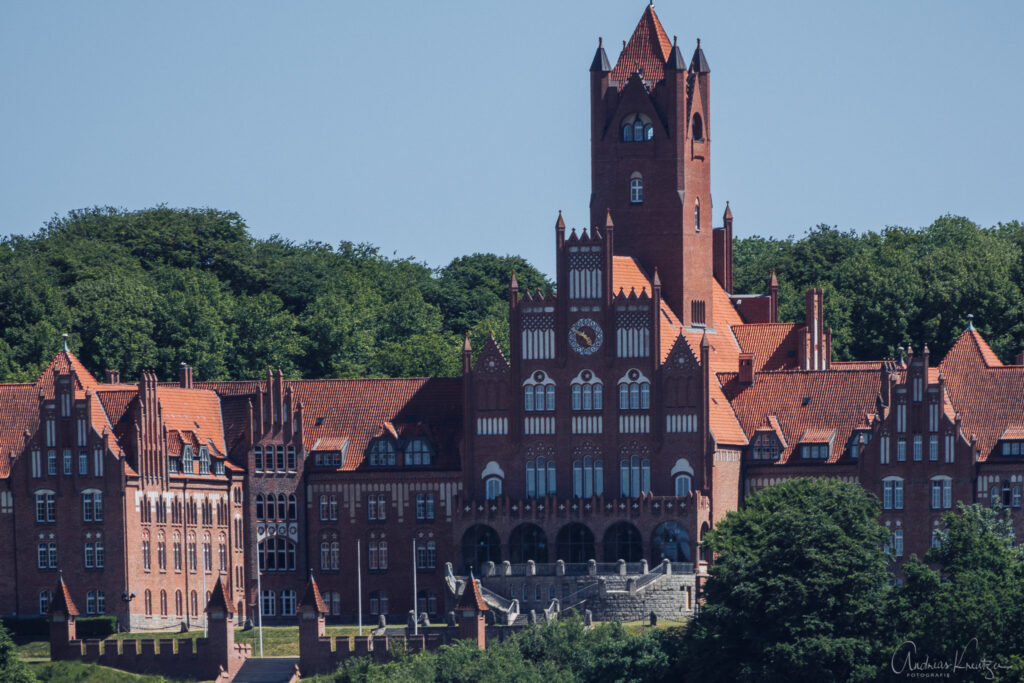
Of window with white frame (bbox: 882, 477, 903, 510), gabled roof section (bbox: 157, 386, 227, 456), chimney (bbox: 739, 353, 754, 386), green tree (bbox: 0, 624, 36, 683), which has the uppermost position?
chimney (bbox: 739, 353, 754, 386)

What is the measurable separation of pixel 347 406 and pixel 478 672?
1149 inches

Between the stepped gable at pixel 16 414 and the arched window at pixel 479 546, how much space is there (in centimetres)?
2056

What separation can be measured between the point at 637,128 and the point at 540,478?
1846 cm

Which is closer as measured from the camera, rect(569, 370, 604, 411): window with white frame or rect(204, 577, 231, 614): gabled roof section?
rect(204, 577, 231, 614): gabled roof section

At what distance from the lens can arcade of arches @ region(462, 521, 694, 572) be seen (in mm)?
150000

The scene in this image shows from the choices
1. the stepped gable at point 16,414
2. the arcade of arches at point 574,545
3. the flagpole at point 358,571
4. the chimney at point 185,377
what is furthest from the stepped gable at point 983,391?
the stepped gable at point 16,414

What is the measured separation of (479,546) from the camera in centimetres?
15262

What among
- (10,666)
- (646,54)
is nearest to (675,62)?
(646,54)

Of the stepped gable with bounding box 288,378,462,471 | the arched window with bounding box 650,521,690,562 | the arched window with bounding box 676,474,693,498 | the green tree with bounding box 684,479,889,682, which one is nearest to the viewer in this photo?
the green tree with bounding box 684,479,889,682

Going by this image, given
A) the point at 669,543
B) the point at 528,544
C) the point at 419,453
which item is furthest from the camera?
the point at 419,453

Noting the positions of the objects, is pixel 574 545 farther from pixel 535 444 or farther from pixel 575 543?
pixel 535 444

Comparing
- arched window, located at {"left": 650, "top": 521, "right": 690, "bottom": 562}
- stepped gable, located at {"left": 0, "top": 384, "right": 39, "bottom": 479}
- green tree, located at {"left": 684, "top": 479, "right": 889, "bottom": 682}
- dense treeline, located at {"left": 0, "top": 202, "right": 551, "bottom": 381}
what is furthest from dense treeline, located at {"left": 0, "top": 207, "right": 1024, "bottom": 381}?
green tree, located at {"left": 684, "top": 479, "right": 889, "bottom": 682}

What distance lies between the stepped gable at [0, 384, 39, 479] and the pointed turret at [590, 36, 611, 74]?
30825 millimetres

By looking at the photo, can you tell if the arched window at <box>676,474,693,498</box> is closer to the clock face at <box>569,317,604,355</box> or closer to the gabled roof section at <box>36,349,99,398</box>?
the clock face at <box>569,317,604,355</box>
